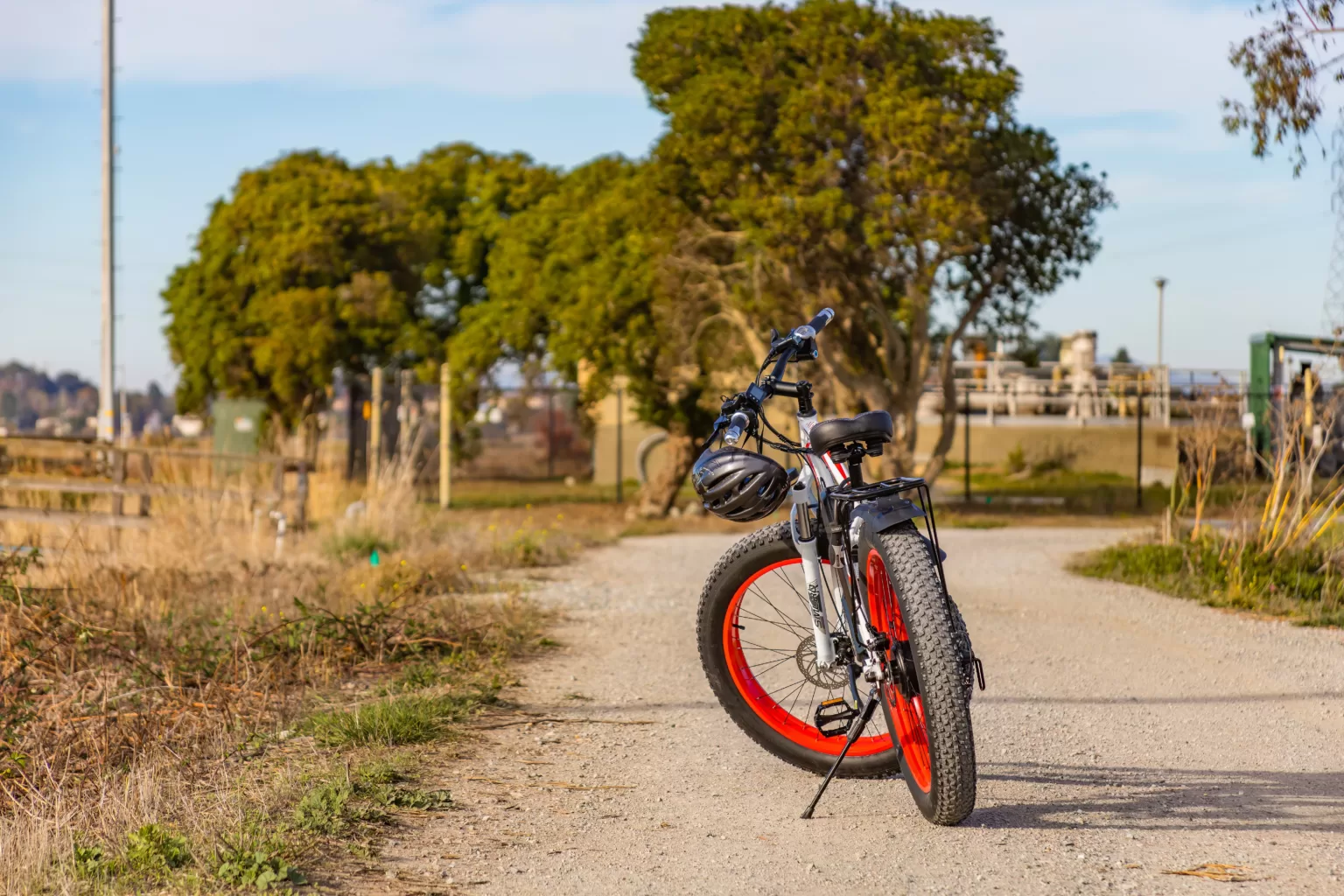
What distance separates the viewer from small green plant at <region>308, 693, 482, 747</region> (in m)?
5.86

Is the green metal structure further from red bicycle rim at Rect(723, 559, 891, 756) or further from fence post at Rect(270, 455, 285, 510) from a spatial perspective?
red bicycle rim at Rect(723, 559, 891, 756)

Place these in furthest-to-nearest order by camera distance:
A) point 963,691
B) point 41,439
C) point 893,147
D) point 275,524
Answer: point 893,147 → point 41,439 → point 275,524 → point 963,691

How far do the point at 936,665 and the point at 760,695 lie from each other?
Answer: 4.35 feet

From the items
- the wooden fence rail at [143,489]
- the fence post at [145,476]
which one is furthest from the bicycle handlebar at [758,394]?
the fence post at [145,476]

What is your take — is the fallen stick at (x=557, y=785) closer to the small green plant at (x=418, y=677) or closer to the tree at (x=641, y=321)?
the small green plant at (x=418, y=677)

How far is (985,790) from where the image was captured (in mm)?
5199

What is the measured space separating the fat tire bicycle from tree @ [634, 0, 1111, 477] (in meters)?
12.2

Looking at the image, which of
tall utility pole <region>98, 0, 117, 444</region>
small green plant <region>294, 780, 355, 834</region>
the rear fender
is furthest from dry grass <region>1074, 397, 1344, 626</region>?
tall utility pole <region>98, 0, 117, 444</region>

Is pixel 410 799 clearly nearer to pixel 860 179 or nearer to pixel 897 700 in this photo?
pixel 897 700

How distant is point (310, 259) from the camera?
34.3 metres

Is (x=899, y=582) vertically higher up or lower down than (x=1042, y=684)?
higher up

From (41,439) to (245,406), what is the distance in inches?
826

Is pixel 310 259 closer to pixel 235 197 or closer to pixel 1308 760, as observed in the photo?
pixel 235 197

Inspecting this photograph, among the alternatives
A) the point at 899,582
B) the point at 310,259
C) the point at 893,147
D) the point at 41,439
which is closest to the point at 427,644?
the point at 899,582
